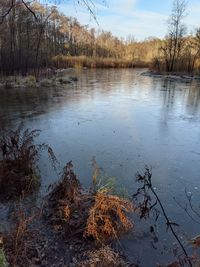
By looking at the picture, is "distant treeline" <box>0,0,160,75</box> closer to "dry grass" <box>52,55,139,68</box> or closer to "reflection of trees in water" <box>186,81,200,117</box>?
"dry grass" <box>52,55,139,68</box>

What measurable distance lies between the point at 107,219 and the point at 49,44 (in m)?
44.4

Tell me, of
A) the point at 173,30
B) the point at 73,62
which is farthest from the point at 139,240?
the point at 73,62

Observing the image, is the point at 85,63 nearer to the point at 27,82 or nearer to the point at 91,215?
the point at 27,82

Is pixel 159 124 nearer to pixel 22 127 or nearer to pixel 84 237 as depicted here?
pixel 22 127

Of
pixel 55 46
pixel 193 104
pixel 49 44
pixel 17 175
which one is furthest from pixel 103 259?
pixel 55 46

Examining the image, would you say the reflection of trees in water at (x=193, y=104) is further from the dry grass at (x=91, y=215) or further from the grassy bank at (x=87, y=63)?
the grassy bank at (x=87, y=63)

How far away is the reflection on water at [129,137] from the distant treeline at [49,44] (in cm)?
266

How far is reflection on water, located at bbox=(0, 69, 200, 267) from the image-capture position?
464 cm

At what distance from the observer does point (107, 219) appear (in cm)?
346

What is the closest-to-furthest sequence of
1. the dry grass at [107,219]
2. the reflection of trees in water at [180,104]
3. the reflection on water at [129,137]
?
the dry grass at [107,219]
the reflection on water at [129,137]
the reflection of trees in water at [180,104]

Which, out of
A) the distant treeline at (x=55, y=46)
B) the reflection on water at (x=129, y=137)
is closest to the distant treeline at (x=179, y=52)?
the distant treeline at (x=55, y=46)

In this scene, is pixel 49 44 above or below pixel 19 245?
above

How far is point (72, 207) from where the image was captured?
12.5 feet

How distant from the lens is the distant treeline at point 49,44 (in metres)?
19.9
